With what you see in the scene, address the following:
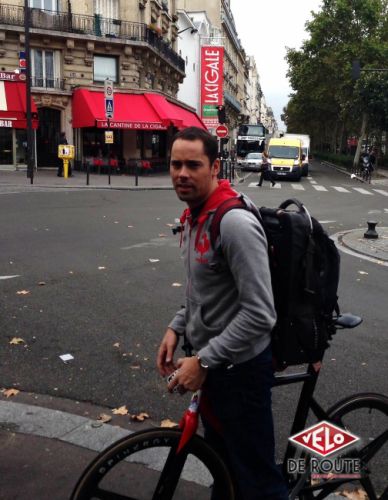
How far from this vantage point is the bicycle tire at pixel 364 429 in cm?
256

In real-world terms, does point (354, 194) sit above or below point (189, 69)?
below

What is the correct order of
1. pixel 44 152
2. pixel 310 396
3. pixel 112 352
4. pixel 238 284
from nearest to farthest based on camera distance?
pixel 238 284, pixel 310 396, pixel 112 352, pixel 44 152

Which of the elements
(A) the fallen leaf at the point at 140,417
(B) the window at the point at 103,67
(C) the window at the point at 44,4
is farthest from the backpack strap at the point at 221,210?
(B) the window at the point at 103,67

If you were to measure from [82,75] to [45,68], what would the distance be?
1.90 meters

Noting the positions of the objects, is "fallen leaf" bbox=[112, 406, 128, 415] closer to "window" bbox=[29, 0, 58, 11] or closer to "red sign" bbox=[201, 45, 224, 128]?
"window" bbox=[29, 0, 58, 11]

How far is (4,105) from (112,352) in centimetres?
2356

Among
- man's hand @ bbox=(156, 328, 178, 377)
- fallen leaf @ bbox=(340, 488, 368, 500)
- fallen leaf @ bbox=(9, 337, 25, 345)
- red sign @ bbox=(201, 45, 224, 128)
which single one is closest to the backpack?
man's hand @ bbox=(156, 328, 178, 377)

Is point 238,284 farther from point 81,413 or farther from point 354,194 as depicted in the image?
point 354,194

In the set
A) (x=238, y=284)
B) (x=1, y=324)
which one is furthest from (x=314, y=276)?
(x=1, y=324)

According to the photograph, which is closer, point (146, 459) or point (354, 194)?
point (146, 459)

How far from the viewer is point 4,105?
2566 cm

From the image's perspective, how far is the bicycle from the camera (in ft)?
6.95

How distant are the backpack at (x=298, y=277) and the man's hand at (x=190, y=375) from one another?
0.35 metres

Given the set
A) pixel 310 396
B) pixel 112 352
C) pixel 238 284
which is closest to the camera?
pixel 238 284
